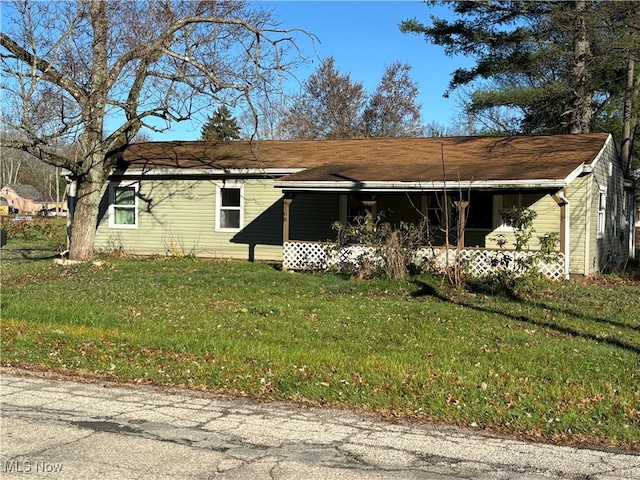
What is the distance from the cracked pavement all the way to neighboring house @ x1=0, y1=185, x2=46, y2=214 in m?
101

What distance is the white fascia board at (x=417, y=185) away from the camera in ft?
46.8

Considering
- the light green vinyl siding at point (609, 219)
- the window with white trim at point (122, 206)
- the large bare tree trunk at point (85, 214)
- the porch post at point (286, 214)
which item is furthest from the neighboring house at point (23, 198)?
the light green vinyl siding at point (609, 219)

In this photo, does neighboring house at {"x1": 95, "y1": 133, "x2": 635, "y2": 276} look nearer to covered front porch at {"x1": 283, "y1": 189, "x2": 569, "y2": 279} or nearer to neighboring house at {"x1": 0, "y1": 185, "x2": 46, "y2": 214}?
covered front porch at {"x1": 283, "y1": 189, "x2": 569, "y2": 279}

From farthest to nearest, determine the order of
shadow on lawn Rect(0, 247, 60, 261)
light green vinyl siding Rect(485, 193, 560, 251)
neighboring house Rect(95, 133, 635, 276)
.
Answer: shadow on lawn Rect(0, 247, 60, 261) < light green vinyl siding Rect(485, 193, 560, 251) < neighboring house Rect(95, 133, 635, 276)

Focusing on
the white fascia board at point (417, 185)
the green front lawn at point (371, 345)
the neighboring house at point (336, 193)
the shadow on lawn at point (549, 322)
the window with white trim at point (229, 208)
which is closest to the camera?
the green front lawn at point (371, 345)

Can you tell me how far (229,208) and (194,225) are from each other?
4.49 feet

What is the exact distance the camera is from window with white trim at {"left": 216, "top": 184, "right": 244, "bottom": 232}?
20.2m

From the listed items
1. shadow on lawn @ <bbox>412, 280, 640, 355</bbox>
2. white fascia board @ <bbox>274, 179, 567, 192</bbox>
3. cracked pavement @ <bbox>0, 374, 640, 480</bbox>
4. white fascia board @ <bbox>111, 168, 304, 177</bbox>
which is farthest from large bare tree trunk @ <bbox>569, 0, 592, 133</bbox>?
cracked pavement @ <bbox>0, 374, 640, 480</bbox>

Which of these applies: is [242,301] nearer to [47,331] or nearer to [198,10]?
[47,331]

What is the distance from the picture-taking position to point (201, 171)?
20.1m

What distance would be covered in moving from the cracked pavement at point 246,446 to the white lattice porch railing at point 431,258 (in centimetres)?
818

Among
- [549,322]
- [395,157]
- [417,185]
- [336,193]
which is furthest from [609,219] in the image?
[549,322]

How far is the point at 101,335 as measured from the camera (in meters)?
8.72

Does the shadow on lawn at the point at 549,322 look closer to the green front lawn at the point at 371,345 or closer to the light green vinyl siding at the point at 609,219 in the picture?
the green front lawn at the point at 371,345
